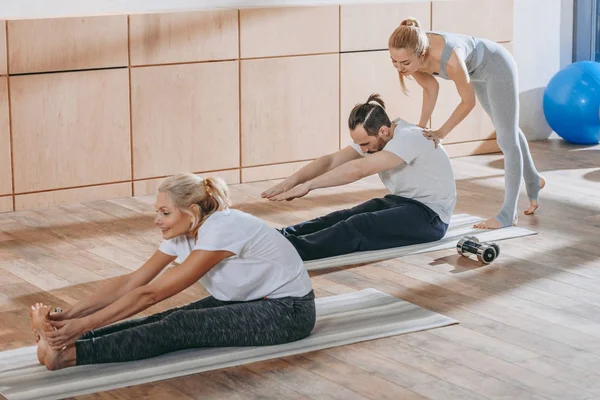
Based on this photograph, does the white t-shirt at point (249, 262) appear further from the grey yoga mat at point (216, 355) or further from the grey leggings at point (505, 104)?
the grey leggings at point (505, 104)

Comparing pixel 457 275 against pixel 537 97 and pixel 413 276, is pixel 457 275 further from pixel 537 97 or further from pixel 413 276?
pixel 537 97

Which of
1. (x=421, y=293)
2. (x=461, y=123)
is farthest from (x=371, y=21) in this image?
(x=421, y=293)

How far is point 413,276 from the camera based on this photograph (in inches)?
177

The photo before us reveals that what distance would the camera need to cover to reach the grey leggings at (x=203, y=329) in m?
3.36

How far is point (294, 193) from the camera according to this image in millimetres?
4504

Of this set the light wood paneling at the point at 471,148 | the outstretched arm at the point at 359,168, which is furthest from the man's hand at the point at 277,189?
the light wood paneling at the point at 471,148

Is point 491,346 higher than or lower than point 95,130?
lower

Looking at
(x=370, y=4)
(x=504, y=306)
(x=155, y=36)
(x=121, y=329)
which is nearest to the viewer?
(x=121, y=329)

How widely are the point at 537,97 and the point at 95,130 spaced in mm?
3708

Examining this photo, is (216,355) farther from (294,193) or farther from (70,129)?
(70,129)

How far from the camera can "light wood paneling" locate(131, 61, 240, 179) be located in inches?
244

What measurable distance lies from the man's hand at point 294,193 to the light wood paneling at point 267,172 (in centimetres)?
213

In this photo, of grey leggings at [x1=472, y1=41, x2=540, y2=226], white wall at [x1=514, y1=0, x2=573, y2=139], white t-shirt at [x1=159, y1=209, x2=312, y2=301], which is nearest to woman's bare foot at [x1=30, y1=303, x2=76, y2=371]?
white t-shirt at [x1=159, y1=209, x2=312, y2=301]

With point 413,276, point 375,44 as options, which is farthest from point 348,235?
point 375,44
